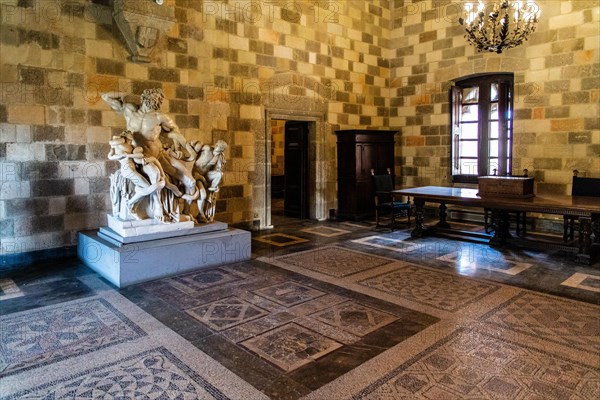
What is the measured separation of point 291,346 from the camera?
2928mm

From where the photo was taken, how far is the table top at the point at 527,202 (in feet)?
15.7

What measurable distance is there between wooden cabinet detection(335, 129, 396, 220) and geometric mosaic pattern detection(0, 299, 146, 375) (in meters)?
5.15

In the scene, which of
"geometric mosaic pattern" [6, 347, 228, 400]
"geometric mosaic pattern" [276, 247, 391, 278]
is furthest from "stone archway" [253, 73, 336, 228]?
"geometric mosaic pattern" [6, 347, 228, 400]

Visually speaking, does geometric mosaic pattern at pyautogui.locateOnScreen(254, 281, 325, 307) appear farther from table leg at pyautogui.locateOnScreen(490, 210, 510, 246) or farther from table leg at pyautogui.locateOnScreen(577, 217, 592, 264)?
table leg at pyautogui.locateOnScreen(577, 217, 592, 264)

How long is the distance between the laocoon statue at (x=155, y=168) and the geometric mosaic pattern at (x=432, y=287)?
86.1 inches

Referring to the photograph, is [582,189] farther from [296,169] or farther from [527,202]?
[296,169]

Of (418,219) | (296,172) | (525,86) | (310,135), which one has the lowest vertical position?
(418,219)

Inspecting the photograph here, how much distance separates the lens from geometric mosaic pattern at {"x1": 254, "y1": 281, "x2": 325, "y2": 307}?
3.83 meters

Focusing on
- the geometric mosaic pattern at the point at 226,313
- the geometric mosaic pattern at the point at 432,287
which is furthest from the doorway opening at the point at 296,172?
the geometric mosaic pattern at the point at 226,313

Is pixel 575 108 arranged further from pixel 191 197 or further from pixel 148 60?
pixel 148 60

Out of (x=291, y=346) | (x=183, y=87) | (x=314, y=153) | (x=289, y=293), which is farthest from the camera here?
(x=314, y=153)

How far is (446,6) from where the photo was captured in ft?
26.7

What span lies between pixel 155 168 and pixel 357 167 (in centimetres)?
427

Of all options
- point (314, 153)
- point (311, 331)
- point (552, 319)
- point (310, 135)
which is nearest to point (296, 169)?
point (314, 153)
